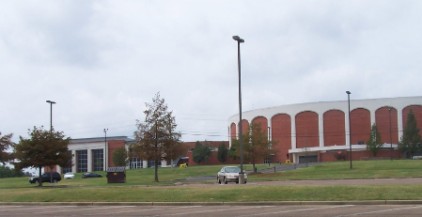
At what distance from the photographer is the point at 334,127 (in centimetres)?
11812

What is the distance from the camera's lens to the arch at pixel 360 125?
11512 cm

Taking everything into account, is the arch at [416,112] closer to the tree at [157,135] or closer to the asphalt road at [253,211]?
the tree at [157,135]

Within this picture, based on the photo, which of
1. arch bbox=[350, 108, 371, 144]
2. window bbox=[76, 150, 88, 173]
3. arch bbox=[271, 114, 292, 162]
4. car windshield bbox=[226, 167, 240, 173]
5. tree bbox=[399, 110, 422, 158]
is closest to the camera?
car windshield bbox=[226, 167, 240, 173]

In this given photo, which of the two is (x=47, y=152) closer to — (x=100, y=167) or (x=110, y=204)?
(x=110, y=204)

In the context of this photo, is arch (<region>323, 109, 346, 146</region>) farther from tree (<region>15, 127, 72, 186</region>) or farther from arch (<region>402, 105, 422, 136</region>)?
Answer: tree (<region>15, 127, 72, 186</region>)

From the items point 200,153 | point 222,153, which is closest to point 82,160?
point 200,153

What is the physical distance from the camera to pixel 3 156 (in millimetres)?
39062

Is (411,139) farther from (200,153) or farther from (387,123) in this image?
(200,153)

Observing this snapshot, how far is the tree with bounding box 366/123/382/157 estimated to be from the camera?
103438 mm

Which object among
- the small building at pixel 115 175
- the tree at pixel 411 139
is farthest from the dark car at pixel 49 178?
the tree at pixel 411 139

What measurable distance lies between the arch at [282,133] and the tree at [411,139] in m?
25.7

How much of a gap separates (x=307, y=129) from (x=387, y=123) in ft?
54.7

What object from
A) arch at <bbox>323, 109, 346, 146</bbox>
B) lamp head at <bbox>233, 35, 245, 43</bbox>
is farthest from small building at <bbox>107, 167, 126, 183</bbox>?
arch at <bbox>323, 109, 346, 146</bbox>

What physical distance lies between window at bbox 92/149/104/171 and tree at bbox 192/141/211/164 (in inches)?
926
